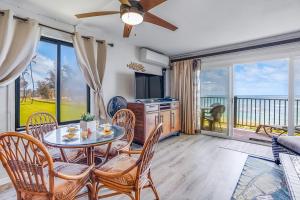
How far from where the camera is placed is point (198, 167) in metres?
2.50

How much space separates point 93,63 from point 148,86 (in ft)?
4.78

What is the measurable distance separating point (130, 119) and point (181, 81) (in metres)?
2.61

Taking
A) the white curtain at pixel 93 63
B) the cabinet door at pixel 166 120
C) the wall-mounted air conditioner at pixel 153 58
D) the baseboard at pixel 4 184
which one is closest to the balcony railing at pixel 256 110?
the cabinet door at pixel 166 120

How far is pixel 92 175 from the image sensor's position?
1.50m

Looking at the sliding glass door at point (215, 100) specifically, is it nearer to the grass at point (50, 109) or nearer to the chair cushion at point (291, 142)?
the chair cushion at point (291, 142)

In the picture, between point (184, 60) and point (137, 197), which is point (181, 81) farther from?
point (137, 197)

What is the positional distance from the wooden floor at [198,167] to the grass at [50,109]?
1.00 m

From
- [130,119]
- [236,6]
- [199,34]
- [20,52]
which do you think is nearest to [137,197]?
[130,119]

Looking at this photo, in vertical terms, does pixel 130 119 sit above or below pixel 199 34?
below

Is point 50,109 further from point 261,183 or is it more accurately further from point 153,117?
point 261,183

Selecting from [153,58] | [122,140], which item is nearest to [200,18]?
[153,58]

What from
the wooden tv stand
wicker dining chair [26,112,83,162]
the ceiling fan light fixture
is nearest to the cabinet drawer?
the wooden tv stand

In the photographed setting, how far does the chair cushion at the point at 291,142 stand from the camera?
2.16 metres

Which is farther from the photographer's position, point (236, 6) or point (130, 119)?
point (130, 119)
